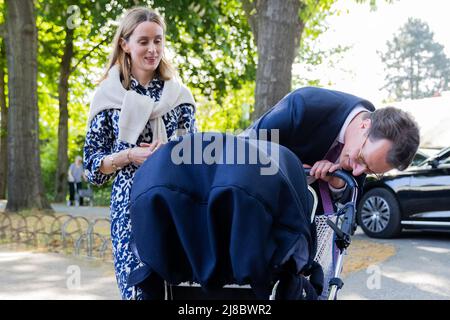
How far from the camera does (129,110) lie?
329 centimetres

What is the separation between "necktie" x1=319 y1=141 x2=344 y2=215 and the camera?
325 centimetres

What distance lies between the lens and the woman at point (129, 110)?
3.27 metres

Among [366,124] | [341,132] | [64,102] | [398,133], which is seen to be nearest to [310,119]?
[341,132]

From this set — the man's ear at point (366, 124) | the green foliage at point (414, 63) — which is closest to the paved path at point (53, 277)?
the man's ear at point (366, 124)

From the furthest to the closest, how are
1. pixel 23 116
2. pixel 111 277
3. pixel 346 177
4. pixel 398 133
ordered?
1. pixel 23 116
2. pixel 111 277
3. pixel 346 177
4. pixel 398 133

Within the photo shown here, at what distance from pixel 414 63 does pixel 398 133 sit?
95.9 m

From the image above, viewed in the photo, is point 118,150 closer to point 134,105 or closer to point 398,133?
point 134,105

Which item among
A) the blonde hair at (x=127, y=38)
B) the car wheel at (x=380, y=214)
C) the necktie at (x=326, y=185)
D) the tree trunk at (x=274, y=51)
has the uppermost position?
the tree trunk at (x=274, y=51)

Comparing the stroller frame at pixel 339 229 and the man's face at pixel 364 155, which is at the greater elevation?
the man's face at pixel 364 155

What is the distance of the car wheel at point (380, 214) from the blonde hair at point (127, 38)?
8.28 meters

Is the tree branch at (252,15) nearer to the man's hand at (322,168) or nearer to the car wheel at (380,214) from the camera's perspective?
the car wheel at (380,214)

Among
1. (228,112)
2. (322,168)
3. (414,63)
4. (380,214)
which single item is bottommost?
(380,214)

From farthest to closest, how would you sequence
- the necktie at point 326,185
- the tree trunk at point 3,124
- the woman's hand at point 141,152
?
the tree trunk at point 3,124 → the necktie at point 326,185 → the woman's hand at point 141,152

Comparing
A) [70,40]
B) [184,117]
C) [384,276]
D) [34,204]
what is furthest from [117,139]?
[70,40]
